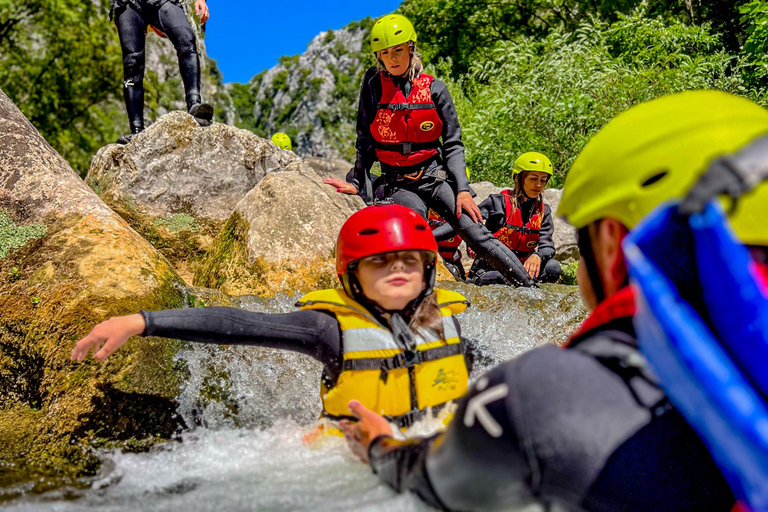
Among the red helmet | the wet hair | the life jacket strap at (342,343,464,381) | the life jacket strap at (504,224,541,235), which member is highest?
the wet hair

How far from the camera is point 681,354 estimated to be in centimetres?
83

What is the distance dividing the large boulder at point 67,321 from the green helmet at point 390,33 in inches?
106

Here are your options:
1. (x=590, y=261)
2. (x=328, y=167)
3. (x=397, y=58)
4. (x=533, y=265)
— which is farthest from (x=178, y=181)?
(x=590, y=261)

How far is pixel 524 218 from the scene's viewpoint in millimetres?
6949

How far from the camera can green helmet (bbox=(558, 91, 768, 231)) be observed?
95 centimetres

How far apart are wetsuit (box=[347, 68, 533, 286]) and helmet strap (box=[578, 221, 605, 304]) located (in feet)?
12.3

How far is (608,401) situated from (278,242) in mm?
4140

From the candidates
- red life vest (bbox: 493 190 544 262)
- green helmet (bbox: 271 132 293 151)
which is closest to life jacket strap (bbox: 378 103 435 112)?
red life vest (bbox: 493 190 544 262)

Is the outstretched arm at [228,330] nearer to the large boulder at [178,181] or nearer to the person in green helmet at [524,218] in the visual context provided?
the large boulder at [178,181]

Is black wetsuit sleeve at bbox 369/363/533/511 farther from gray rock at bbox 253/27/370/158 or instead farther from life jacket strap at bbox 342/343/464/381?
gray rock at bbox 253/27/370/158

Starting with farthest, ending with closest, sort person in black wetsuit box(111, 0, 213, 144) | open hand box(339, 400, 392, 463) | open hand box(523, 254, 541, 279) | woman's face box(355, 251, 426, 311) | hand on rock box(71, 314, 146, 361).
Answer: open hand box(523, 254, 541, 279), person in black wetsuit box(111, 0, 213, 144), woman's face box(355, 251, 426, 311), hand on rock box(71, 314, 146, 361), open hand box(339, 400, 392, 463)

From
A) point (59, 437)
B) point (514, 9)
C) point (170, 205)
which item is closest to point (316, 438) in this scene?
point (59, 437)

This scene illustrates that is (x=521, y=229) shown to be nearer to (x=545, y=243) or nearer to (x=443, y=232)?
(x=545, y=243)

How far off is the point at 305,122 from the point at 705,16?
5987 centimetres
